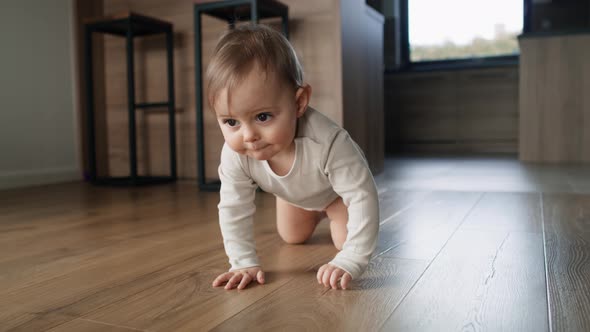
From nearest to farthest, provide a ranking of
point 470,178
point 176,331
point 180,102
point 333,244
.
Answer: point 176,331 < point 333,244 < point 470,178 < point 180,102

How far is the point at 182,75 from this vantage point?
2.62 m

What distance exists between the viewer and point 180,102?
8.64 feet

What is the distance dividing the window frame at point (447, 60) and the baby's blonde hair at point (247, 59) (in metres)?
4.13

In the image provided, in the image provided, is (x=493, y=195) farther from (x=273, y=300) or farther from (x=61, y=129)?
(x=61, y=129)

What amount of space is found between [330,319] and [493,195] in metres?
1.33

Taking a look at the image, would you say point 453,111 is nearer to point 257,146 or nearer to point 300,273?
point 300,273

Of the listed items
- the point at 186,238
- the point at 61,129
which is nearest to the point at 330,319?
the point at 186,238

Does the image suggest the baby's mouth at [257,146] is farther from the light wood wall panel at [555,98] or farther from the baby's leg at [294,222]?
the light wood wall panel at [555,98]

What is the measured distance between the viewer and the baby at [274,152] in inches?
29.8

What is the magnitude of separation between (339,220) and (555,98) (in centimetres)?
290

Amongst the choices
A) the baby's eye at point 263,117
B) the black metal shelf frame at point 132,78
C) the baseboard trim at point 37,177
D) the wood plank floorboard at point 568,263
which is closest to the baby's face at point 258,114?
the baby's eye at point 263,117

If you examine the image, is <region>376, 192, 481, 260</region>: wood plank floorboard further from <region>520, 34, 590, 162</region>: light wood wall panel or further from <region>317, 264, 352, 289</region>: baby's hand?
<region>520, 34, 590, 162</region>: light wood wall panel

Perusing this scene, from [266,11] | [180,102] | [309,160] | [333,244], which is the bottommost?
[333,244]

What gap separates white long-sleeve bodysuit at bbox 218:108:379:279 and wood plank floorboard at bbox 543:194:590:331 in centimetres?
29
